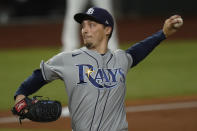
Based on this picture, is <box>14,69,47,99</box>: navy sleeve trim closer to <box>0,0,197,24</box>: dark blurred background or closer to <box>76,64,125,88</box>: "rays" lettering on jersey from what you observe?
<box>76,64,125,88</box>: "rays" lettering on jersey

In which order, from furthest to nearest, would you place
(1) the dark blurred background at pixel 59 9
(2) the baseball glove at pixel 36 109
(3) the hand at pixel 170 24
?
1. (1) the dark blurred background at pixel 59 9
2. (3) the hand at pixel 170 24
3. (2) the baseball glove at pixel 36 109

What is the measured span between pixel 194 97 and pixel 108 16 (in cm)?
371

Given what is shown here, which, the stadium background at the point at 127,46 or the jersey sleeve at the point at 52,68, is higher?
A: the jersey sleeve at the point at 52,68

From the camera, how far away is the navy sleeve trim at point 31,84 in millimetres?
3574

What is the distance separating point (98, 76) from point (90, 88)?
0.11m

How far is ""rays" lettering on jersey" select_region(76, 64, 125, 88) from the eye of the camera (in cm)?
363

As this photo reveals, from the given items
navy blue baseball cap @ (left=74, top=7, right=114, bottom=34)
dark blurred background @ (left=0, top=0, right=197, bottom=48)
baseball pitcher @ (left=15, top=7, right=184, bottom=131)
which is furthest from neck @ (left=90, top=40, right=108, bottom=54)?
dark blurred background @ (left=0, top=0, right=197, bottom=48)

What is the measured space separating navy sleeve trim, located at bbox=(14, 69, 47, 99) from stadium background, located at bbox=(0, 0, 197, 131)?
2.05 meters

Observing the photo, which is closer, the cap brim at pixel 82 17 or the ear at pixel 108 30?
the cap brim at pixel 82 17

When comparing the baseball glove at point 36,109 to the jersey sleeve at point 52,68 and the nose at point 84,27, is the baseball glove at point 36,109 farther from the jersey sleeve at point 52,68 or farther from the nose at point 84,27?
the nose at point 84,27

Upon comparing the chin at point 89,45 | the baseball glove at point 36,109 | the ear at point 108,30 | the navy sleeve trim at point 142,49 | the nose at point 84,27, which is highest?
the nose at point 84,27

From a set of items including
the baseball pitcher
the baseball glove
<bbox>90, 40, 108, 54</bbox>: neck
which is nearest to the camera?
the baseball glove

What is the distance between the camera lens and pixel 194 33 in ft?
49.3

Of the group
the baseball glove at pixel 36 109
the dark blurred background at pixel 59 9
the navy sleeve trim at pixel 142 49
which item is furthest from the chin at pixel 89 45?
the dark blurred background at pixel 59 9
